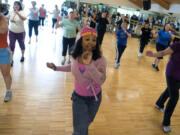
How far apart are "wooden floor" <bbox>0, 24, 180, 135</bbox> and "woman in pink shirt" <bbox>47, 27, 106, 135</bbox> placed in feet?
2.50

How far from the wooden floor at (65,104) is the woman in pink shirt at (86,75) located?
762 millimetres

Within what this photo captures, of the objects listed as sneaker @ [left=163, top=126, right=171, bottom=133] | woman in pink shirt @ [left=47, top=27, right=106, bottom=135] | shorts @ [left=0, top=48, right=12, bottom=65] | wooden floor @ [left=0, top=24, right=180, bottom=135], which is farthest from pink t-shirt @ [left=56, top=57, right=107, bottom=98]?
sneaker @ [left=163, top=126, right=171, bottom=133]

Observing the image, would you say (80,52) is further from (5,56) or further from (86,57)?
(5,56)

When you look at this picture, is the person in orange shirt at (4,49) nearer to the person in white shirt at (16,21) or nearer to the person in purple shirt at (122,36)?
the person in white shirt at (16,21)

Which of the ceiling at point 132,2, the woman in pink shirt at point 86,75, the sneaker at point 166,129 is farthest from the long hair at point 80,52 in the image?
the ceiling at point 132,2

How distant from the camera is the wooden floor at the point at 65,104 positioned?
2.30 metres

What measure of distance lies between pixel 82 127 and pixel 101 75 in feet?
1.89

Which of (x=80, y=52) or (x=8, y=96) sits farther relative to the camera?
(x=8, y=96)

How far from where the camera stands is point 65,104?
2.81m

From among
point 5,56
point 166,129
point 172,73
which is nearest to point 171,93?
point 172,73

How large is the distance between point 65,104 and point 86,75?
5.01 ft

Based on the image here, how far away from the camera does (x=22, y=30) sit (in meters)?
3.95

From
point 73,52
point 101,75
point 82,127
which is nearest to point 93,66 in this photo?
point 101,75

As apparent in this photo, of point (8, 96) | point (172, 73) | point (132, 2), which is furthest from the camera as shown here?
point (132, 2)
